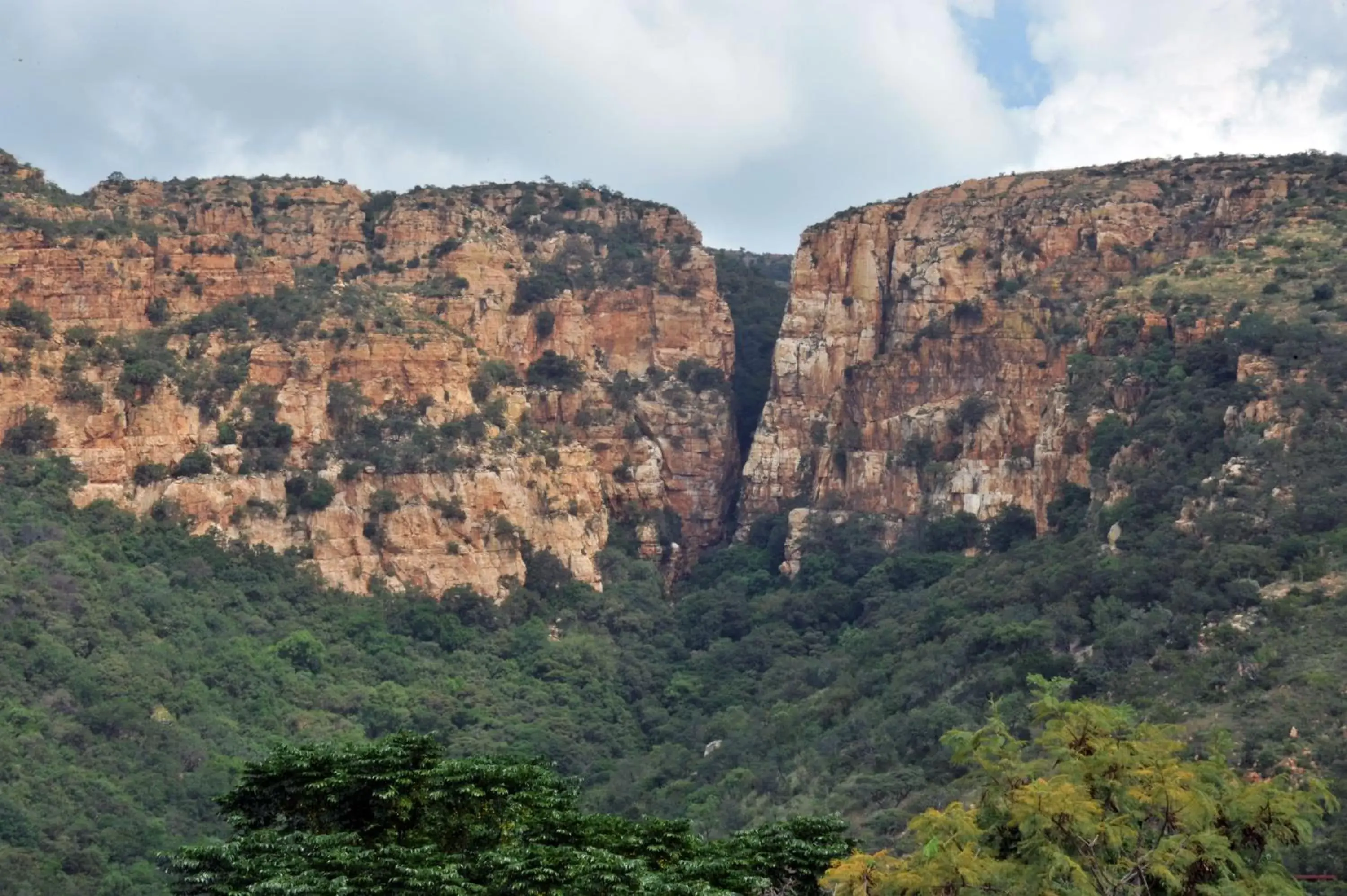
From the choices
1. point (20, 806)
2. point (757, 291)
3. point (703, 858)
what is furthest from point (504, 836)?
point (757, 291)

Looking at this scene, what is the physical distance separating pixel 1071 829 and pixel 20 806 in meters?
26.0

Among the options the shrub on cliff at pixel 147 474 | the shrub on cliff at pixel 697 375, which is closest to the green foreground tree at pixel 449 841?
the shrub on cliff at pixel 147 474

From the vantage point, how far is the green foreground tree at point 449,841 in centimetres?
2877

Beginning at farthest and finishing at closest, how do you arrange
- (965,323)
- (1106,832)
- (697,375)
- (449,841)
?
(697,375) < (965,323) < (449,841) < (1106,832)

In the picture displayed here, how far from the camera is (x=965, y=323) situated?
2726 inches

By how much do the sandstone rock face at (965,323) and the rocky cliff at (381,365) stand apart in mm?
4620

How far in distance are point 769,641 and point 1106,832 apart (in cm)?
4028

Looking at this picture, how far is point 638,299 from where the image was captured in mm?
76688

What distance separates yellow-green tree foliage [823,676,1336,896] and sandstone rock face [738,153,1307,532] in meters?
35.3

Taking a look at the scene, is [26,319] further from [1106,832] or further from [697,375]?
[1106,832]

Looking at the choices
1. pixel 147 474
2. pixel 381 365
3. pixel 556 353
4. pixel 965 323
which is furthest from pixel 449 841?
pixel 556 353

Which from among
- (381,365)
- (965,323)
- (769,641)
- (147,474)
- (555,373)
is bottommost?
(769,641)

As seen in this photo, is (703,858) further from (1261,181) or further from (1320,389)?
(1261,181)

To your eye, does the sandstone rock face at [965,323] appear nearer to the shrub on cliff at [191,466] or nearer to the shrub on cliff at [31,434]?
the shrub on cliff at [191,466]
